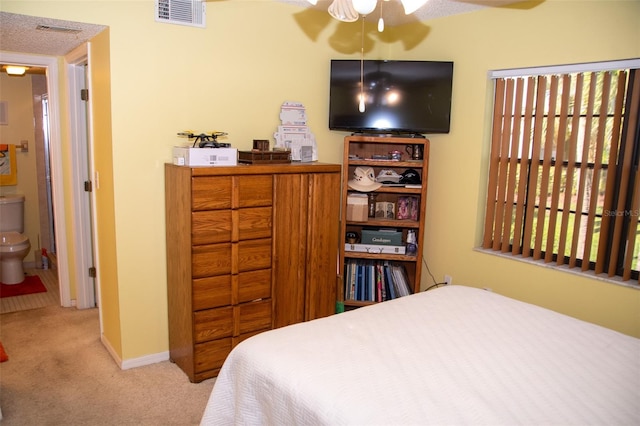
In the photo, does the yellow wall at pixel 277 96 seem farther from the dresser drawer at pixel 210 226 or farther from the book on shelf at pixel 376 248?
the dresser drawer at pixel 210 226

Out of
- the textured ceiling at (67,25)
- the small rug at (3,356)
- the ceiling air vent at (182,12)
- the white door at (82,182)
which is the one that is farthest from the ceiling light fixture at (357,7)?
the small rug at (3,356)

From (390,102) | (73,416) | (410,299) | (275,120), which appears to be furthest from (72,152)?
(410,299)

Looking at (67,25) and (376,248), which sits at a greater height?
(67,25)

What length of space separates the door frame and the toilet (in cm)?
84

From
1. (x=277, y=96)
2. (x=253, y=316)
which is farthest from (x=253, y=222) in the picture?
(x=277, y=96)

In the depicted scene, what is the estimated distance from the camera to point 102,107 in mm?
3016

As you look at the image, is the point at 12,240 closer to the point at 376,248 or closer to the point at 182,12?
the point at 182,12

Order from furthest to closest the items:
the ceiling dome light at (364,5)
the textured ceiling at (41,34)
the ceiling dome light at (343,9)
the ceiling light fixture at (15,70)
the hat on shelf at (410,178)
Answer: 1. the ceiling light fixture at (15,70)
2. the hat on shelf at (410,178)
3. the textured ceiling at (41,34)
4. the ceiling dome light at (343,9)
5. the ceiling dome light at (364,5)

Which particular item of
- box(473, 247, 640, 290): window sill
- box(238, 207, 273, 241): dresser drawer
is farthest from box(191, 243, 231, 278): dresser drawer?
box(473, 247, 640, 290): window sill

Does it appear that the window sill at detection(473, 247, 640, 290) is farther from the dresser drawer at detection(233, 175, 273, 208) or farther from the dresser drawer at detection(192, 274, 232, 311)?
the dresser drawer at detection(192, 274, 232, 311)

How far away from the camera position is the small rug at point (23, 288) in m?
4.45

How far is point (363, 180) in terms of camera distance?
371 cm

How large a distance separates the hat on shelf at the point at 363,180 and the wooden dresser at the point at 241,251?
354 mm

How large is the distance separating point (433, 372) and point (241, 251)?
163 centimetres
